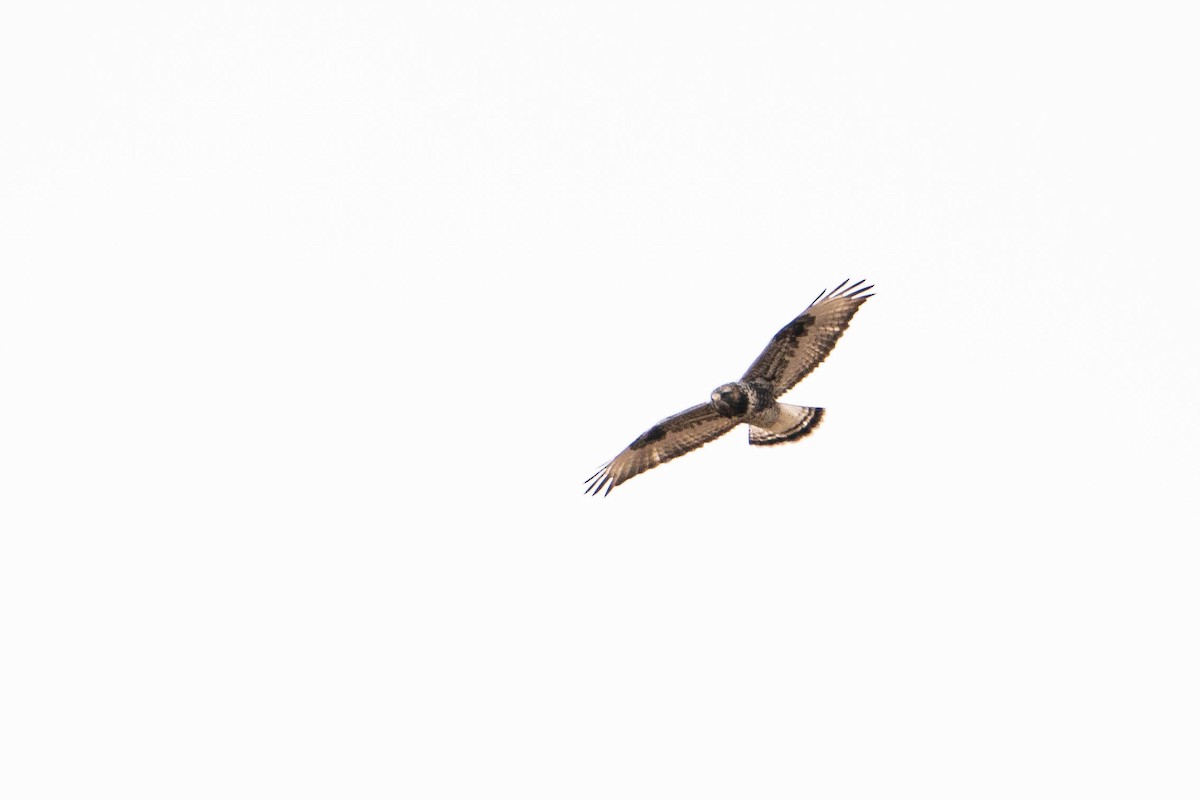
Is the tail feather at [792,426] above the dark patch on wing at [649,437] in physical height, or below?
below

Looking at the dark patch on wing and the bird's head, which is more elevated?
the dark patch on wing

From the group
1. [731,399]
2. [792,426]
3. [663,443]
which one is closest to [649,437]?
[663,443]

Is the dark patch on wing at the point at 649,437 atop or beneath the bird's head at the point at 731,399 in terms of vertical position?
atop

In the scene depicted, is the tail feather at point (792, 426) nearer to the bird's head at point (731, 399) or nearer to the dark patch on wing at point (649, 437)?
the bird's head at point (731, 399)

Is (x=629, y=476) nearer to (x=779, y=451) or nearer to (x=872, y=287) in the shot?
(x=779, y=451)

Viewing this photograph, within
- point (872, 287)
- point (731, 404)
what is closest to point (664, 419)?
point (731, 404)

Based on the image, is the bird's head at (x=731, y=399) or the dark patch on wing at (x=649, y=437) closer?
→ the bird's head at (x=731, y=399)

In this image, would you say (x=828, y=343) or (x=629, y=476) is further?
(x=629, y=476)

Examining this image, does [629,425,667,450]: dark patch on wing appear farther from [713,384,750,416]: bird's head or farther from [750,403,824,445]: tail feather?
[750,403,824,445]: tail feather
